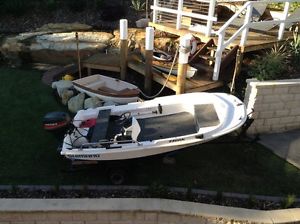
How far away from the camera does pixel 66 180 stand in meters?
6.83

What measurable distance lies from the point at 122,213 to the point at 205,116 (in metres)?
2.50

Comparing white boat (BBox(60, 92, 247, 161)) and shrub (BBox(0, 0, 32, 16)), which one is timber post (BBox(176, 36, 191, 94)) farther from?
shrub (BBox(0, 0, 32, 16))

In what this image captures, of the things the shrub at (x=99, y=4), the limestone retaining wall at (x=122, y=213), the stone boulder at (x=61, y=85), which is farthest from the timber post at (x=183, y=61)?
the shrub at (x=99, y=4)

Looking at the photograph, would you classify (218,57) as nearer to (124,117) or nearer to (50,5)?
(124,117)

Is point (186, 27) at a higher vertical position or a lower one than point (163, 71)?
higher

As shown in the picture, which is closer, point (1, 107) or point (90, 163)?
point (90, 163)

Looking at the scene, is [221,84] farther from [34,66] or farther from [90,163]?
[34,66]

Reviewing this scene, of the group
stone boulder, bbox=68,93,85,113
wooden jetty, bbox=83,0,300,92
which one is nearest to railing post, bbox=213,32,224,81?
wooden jetty, bbox=83,0,300,92

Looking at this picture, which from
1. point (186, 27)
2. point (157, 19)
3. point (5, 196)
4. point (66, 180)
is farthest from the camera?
point (157, 19)

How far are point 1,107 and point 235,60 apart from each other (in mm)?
6255

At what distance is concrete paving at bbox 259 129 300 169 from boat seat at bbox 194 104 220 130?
186cm

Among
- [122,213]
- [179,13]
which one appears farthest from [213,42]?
[122,213]

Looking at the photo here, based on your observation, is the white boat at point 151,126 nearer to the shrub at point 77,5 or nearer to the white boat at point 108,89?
the white boat at point 108,89

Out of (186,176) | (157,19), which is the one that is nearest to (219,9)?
(157,19)
